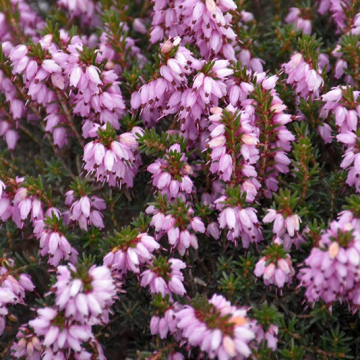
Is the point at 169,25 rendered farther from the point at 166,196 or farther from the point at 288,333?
the point at 288,333

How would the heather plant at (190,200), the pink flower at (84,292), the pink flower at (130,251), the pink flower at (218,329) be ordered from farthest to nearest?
the pink flower at (130,251)
the heather plant at (190,200)
the pink flower at (84,292)
the pink flower at (218,329)

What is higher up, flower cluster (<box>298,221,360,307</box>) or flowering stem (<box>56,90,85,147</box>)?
flowering stem (<box>56,90,85,147</box>)

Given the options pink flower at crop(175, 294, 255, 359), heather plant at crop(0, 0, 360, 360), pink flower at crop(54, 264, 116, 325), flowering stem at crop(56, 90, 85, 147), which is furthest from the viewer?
flowering stem at crop(56, 90, 85, 147)

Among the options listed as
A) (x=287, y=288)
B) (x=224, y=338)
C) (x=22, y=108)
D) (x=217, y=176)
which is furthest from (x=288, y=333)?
(x=22, y=108)

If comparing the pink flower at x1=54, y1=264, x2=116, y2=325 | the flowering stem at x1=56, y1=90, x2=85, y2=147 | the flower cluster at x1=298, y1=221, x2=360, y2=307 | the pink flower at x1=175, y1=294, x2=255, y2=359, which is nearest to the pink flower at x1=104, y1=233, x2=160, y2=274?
the pink flower at x1=54, y1=264, x2=116, y2=325

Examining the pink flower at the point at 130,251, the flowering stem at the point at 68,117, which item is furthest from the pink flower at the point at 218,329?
the flowering stem at the point at 68,117

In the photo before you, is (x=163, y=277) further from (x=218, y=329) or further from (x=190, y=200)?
(x=190, y=200)

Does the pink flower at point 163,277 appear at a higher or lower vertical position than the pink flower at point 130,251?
lower

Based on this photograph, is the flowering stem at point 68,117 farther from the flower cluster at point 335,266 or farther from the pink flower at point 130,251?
the flower cluster at point 335,266

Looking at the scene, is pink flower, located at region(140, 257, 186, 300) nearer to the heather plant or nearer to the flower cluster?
the heather plant
